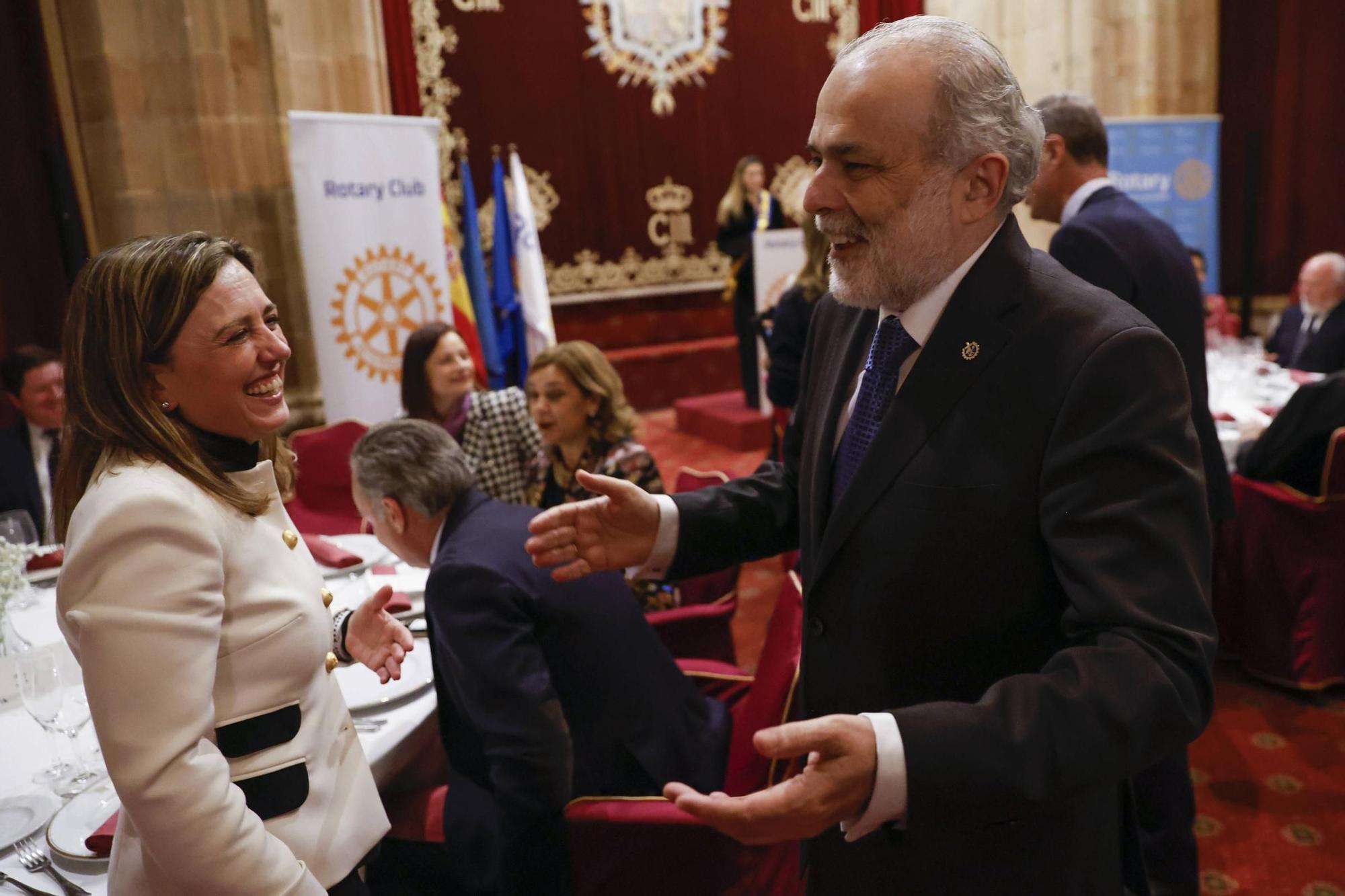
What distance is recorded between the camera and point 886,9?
8609 millimetres

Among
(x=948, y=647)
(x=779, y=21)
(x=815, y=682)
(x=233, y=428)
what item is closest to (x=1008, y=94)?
(x=948, y=647)

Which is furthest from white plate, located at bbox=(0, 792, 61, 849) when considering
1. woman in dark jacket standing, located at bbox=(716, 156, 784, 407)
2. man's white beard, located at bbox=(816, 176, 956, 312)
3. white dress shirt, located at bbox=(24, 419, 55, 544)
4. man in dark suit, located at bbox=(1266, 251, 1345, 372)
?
woman in dark jacket standing, located at bbox=(716, 156, 784, 407)

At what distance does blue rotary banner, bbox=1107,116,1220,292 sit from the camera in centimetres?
662

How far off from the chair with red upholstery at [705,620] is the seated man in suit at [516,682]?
56cm

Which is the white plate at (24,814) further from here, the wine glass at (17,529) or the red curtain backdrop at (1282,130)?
the red curtain backdrop at (1282,130)

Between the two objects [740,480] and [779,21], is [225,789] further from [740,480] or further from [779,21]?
[779,21]

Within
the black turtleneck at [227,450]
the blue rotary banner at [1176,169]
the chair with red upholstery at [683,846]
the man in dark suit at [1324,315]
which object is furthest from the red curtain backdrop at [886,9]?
the black turtleneck at [227,450]

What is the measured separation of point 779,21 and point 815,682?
9.06 m

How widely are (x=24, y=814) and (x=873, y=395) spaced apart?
4.76ft

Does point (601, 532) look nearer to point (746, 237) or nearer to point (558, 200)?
point (746, 237)

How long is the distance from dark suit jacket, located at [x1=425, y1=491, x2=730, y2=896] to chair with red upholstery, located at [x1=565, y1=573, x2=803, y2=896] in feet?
0.27

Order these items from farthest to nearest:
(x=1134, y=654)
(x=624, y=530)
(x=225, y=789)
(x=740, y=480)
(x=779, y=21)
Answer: (x=779, y=21)
(x=740, y=480)
(x=624, y=530)
(x=225, y=789)
(x=1134, y=654)

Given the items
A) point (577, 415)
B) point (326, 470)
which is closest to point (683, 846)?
→ point (577, 415)

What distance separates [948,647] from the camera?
115 centimetres
